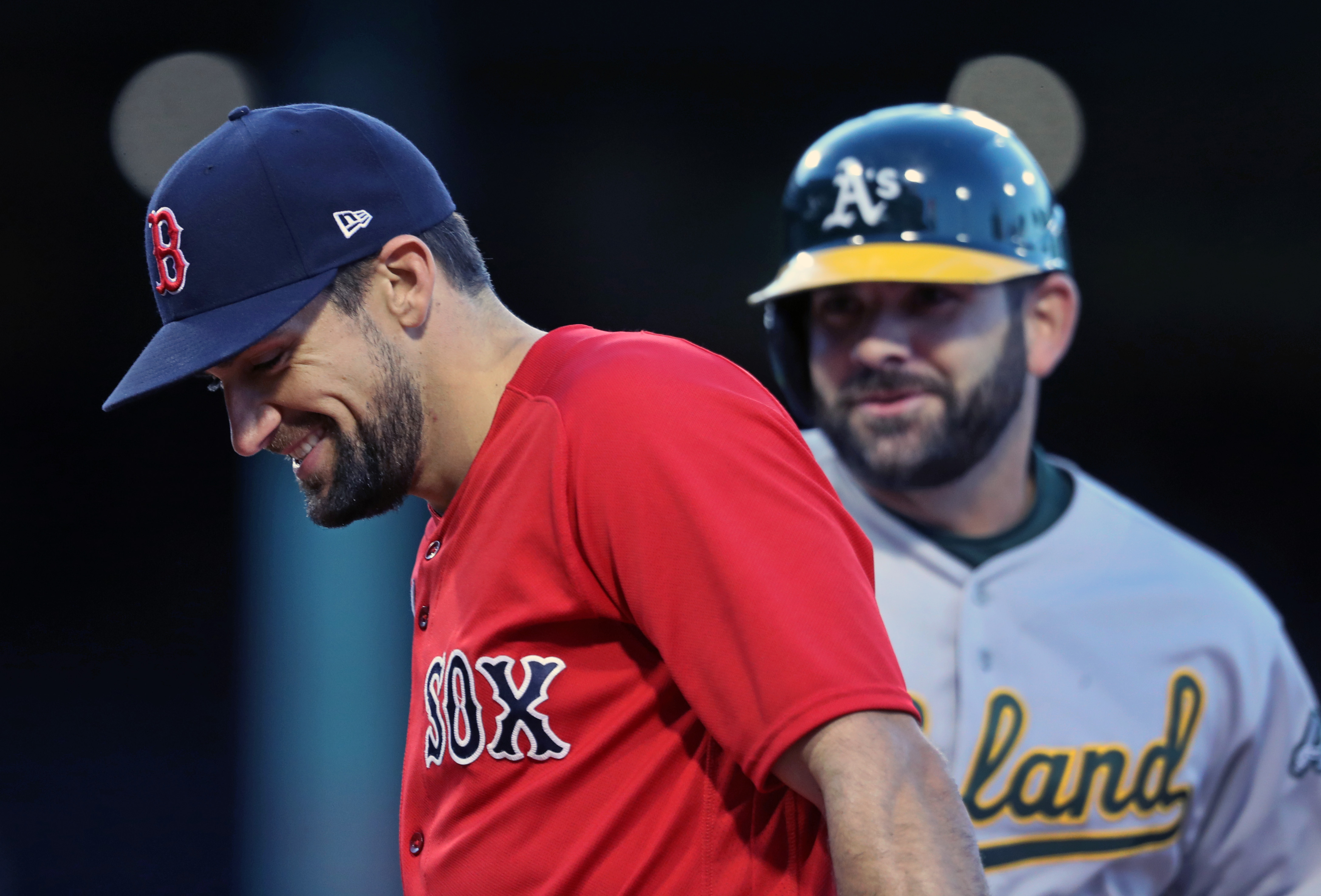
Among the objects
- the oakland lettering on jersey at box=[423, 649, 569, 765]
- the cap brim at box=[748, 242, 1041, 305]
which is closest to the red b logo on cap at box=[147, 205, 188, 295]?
the oakland lettering on jersey at box=[423, 649, 569, 765]

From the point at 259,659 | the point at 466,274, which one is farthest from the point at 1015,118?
the point at 466,274

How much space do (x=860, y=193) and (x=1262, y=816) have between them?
1.10 meters

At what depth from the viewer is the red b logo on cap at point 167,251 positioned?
127 cm

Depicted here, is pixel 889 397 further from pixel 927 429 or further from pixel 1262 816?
pixel 1262 816

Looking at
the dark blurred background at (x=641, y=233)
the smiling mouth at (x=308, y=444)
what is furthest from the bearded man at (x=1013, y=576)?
the dark blurred background at (x=641, y=233)

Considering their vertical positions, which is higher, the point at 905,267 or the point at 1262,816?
the point at 905,267

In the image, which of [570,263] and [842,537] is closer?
[842,537]

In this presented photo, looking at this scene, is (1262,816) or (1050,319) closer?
(1262,816)

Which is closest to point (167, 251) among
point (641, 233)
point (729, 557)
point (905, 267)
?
point (729, 557)

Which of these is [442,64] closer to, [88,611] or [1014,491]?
[88,611]

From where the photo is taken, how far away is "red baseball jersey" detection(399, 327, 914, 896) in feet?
3.17

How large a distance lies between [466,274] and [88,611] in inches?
144

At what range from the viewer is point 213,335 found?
1.23 m

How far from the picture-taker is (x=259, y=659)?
4.30 m
